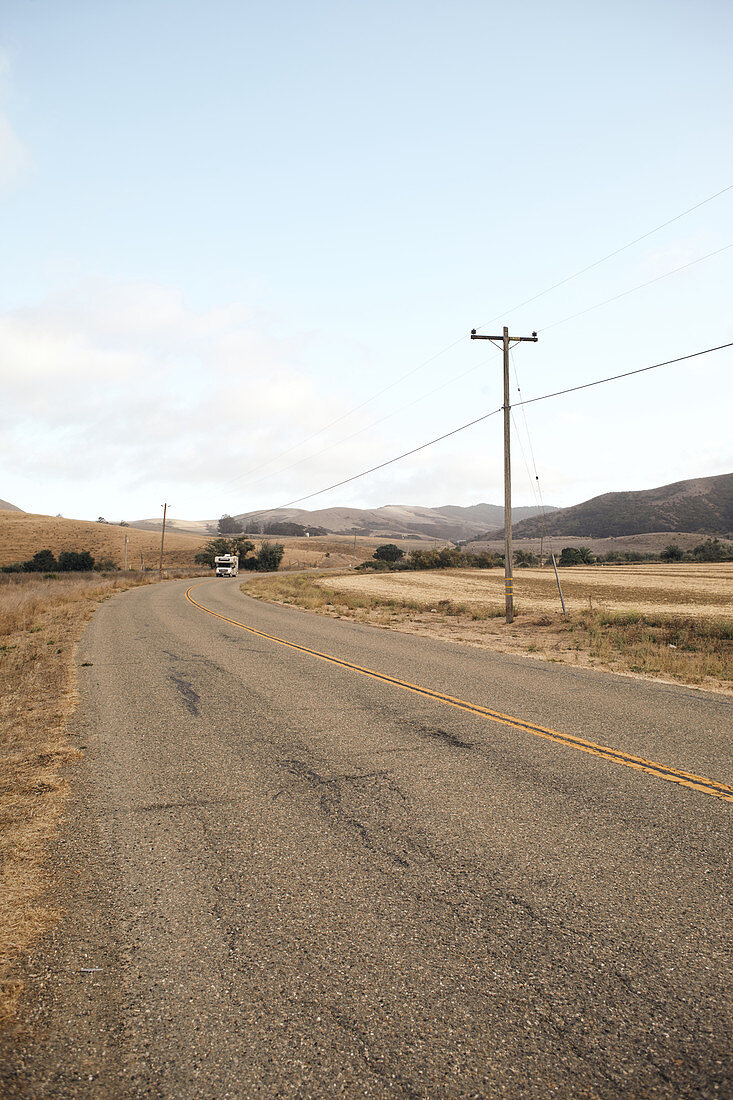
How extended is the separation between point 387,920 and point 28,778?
4.25 meters

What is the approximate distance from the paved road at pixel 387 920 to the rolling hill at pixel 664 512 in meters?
161

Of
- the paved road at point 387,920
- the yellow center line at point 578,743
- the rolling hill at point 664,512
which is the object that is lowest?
the yellow center line at point 578,743

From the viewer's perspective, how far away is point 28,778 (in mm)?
5824

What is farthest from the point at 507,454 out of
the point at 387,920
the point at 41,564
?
the point at 41,564

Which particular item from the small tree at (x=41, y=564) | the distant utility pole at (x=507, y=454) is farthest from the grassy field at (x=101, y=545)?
the distant utility pole at (x=507, y=454)

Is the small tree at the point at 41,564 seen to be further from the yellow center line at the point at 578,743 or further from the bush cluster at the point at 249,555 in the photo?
the yellow center line at the point at 578,743

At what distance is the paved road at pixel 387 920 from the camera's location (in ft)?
8.11

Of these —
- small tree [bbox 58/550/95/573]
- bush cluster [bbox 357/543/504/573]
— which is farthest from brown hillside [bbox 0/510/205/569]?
bush cluster [bbox 357/543/504/573]

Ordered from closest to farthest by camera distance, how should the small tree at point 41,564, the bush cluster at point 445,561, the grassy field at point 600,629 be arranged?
the grassy field at point 600,629 → the small tree at point 41,564 → the bush cluster at point 445,561

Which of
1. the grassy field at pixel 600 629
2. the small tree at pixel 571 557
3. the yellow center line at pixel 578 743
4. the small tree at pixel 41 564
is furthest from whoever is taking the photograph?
the small tree at pixel 571 557

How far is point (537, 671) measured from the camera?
445 inches

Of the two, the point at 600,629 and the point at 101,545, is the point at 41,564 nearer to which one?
the point at 101,545

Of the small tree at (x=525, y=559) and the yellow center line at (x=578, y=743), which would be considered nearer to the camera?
the yellow center line at (x=578, y=743)

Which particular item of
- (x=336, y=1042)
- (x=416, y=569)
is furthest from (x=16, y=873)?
(x=416, y=569)
